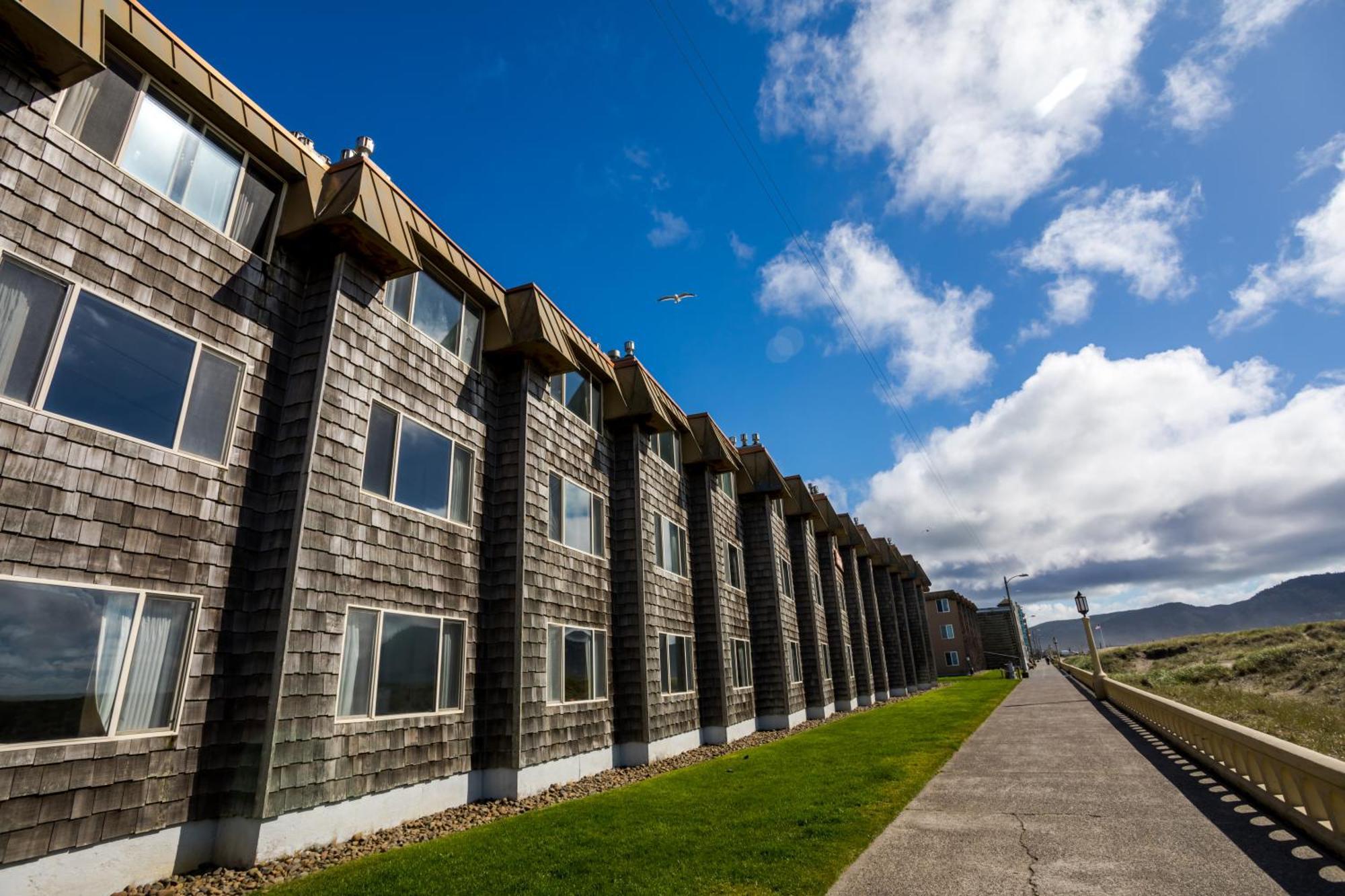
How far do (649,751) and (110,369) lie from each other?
40.1ft

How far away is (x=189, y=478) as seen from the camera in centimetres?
744

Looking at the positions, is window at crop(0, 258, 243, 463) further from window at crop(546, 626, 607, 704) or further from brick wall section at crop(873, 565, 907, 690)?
brick wall section at crop(873, 565, 907, 690)

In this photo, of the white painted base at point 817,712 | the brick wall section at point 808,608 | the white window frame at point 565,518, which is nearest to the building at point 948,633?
the brick wall section at point 808,608

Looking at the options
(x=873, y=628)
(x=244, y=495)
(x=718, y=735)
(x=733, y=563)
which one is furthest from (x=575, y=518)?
(x=873, y=628)

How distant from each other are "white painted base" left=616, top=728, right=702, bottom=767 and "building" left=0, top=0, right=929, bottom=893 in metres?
0.12

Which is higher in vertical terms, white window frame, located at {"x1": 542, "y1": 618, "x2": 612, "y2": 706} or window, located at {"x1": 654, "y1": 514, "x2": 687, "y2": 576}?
window, located at {"x1": 654, "y1": 514, "x2": 687, "y2": 576}

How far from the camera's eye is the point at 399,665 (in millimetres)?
9391

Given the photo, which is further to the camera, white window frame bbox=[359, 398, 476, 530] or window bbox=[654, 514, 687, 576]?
window bbox=[654, 514, 687, 576]

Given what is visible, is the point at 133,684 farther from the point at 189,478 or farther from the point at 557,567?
the point at 557,567

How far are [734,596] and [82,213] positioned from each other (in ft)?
60.8

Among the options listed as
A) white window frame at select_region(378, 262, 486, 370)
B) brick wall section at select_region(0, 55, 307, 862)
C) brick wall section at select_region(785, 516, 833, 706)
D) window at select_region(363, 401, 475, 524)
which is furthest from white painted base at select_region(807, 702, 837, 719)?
brick wall section at select_region(0, 55, 307, 862)

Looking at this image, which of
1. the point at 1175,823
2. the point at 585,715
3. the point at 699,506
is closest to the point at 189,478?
the point at 585,715

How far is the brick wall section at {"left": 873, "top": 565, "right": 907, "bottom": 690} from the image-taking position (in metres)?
40.0

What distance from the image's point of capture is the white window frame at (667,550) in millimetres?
17328
